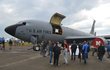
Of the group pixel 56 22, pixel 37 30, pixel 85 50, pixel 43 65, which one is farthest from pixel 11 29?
pixel 43 65

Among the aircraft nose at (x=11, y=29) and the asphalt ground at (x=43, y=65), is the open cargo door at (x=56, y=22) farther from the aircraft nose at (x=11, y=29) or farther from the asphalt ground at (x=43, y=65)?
the asphalt ground at (x=43, y=65)

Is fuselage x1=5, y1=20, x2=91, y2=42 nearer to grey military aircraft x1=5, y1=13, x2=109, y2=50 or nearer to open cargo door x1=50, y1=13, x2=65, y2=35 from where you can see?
grey military aircraft x1=5, y1=13, x2=109, y2=50

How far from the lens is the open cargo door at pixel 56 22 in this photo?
4259 cm

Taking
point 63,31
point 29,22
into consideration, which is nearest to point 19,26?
point 29,22

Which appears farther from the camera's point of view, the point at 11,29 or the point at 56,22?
the point at 56,22

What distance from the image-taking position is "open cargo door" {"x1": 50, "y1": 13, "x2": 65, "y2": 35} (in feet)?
140

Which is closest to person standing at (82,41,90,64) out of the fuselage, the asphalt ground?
the asphalt ground

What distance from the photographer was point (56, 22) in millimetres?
44594

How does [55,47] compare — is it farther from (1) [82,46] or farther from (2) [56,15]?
(2) [56,15]

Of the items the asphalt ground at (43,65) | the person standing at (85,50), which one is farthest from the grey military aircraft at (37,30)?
the person standing at (85,50)

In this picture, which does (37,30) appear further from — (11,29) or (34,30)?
(11,29)

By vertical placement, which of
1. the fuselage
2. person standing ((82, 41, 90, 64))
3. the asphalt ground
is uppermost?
the fuselage

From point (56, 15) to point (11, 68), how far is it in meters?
26.1

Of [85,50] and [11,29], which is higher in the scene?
[11,29]
